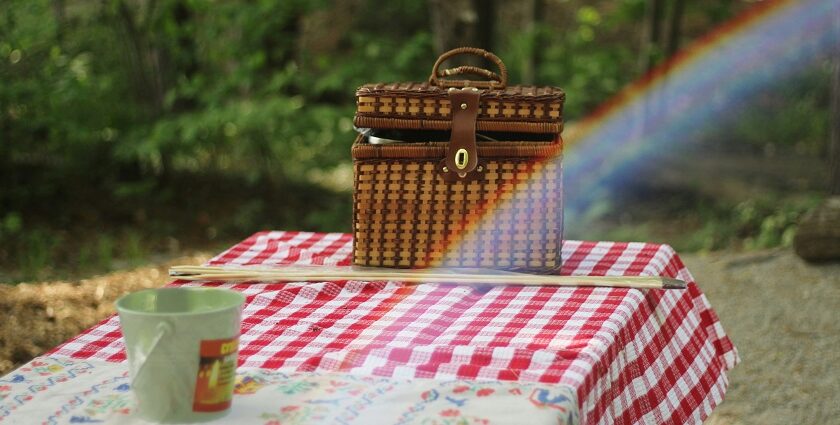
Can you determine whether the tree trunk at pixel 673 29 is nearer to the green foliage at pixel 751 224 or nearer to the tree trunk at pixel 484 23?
the green foliage at pixel 751 224

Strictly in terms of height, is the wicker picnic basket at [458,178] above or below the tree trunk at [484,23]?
below

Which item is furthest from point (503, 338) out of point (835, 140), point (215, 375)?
point (835, 140)

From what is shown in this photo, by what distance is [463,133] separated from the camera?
85.8 inches

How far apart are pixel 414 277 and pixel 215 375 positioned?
0.74 meters

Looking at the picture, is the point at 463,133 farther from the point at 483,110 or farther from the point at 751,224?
the point at 751,224

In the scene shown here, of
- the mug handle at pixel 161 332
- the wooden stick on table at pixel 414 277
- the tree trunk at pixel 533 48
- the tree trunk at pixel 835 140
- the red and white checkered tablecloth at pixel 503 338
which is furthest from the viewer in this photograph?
the tree trunk at pixel 533 48

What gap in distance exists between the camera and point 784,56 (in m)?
11.9

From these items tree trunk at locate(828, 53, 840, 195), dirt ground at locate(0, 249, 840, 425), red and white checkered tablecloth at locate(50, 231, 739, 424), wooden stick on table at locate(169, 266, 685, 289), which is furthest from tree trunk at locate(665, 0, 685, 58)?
wooden stick on table at locate(169, 266, 685, 289)

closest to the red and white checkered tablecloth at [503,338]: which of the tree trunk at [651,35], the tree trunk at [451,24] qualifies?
the tree trunk at [451,24]

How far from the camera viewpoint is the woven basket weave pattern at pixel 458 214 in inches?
86.9

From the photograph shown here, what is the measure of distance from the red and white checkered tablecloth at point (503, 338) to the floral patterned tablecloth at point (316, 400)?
47 millimetres

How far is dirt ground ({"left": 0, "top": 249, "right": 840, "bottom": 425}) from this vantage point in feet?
12.4

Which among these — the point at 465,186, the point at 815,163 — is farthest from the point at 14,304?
the point at 815,163

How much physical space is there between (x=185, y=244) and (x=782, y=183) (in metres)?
4.78
